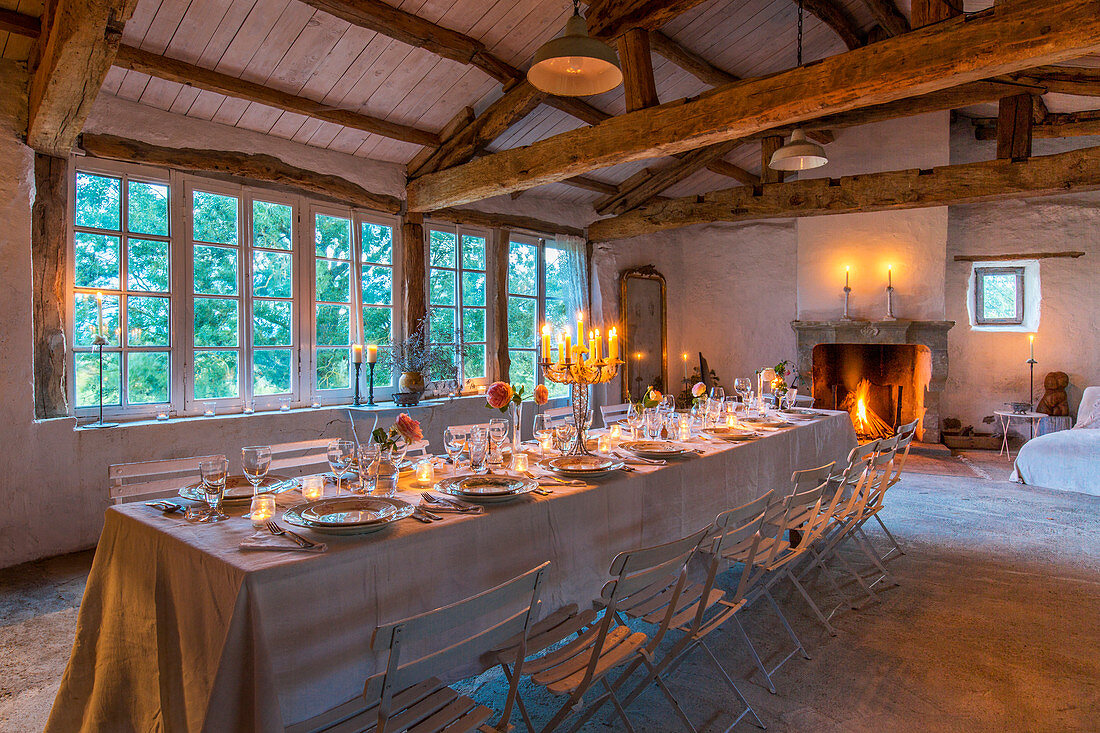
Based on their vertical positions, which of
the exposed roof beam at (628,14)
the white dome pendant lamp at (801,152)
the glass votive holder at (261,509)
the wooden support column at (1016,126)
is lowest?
the glass votive holder at (261,509)

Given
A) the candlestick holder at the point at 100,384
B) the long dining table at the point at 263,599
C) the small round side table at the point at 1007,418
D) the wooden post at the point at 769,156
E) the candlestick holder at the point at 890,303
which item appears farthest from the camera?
the candlestick holder at the point at 890,303

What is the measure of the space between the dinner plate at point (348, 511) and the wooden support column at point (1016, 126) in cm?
575

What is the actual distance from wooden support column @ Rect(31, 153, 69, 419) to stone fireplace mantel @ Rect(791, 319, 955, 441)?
7.60m

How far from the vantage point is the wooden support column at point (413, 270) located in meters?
6.11

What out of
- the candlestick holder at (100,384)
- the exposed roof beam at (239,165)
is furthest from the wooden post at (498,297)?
the candlestick holder at (100,384)

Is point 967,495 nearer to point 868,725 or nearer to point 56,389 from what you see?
point 868,725

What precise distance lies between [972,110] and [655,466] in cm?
767

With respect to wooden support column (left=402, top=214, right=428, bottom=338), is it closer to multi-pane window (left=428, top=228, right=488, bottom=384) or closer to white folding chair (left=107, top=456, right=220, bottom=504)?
multi-pane window (left=428, top=228, right=488, bottom=384)

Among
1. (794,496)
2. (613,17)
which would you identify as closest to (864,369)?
(613,17)

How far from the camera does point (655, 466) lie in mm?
2881

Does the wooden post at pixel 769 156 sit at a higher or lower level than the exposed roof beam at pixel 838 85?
higher

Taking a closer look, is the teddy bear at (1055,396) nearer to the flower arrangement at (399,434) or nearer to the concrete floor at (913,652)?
the concrete floor at (913,652)

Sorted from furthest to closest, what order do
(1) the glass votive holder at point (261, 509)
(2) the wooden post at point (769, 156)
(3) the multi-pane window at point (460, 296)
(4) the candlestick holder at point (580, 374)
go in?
1. (2) the wooden post at point (769, 156)
2. (3) the multi-pane window at point (460, 296)
3. (4) the candlestick holder at point (580, 374)
4. (1) the glass votive holder at point (261, 509)

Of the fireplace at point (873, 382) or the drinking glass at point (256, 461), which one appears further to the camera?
the fireplace at point (873, 382)
